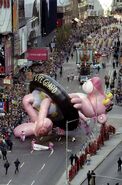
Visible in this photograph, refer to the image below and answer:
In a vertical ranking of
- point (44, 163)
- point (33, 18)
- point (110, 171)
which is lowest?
point (110, 171)

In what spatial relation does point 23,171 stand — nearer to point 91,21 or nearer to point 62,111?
point 62,111

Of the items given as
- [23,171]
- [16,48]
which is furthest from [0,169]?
[16,48]

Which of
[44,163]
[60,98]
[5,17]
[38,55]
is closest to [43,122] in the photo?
[60,98]

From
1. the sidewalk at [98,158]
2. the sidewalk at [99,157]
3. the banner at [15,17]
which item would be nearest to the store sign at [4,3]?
the banner at [15,17]

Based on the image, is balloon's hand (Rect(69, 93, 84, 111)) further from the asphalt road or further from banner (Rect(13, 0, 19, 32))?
banner (Rect(13, 0, 19, 32))

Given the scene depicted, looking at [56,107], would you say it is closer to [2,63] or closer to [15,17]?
[2,63]

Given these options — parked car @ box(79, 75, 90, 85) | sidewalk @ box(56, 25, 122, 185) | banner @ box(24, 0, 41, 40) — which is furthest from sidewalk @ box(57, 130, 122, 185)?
banner @ box(24, 0, 41, 40)

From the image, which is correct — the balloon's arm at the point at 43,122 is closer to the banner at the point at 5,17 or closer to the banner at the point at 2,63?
the banner at the point at 2,63
